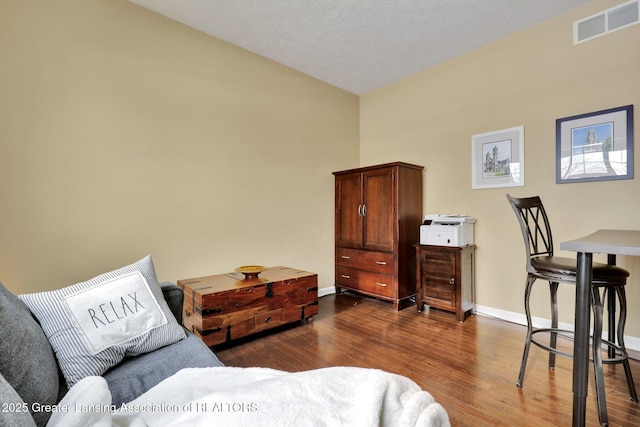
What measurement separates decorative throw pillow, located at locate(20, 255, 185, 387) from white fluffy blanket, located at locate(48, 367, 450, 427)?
1.69 ft

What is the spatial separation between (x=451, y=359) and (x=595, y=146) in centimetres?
224

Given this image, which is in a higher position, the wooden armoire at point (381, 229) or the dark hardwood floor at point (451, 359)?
the wooden armoire at point (381, 229)

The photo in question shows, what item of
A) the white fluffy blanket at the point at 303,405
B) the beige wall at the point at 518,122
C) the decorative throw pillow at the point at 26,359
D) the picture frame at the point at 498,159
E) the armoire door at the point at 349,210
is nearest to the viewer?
the white fluffy blanket at the point at 303,405

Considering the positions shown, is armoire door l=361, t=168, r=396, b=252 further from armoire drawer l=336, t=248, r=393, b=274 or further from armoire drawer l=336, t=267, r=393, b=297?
armoire drawer l=336, t=267, r=393, b=297

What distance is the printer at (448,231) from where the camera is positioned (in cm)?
302

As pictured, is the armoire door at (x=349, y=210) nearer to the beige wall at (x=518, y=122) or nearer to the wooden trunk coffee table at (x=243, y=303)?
the beige wall at (x=518, y=122)

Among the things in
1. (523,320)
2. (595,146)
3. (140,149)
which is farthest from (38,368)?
(595,146)

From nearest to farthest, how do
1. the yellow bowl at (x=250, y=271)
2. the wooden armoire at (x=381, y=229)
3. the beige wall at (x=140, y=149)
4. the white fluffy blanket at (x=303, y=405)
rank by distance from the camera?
the white fluffy blanket at (x=303, y=405) < the beige wall at (x=140, y=149) < the yellow bowl at (x=250, y=271) < the wooden armoire at (x=381, y=229)

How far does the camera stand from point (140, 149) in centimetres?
259

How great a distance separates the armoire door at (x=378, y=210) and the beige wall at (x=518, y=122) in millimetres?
630

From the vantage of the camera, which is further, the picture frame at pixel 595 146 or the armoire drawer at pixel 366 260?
the armoire drawer at pixel 366 260

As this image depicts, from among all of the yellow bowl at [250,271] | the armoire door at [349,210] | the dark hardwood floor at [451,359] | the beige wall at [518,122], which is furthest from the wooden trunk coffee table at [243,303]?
the beige wall at [518,122]

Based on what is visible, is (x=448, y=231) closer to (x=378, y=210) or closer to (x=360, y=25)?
(x=378, y=210)

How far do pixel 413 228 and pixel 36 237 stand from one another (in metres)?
3.62
